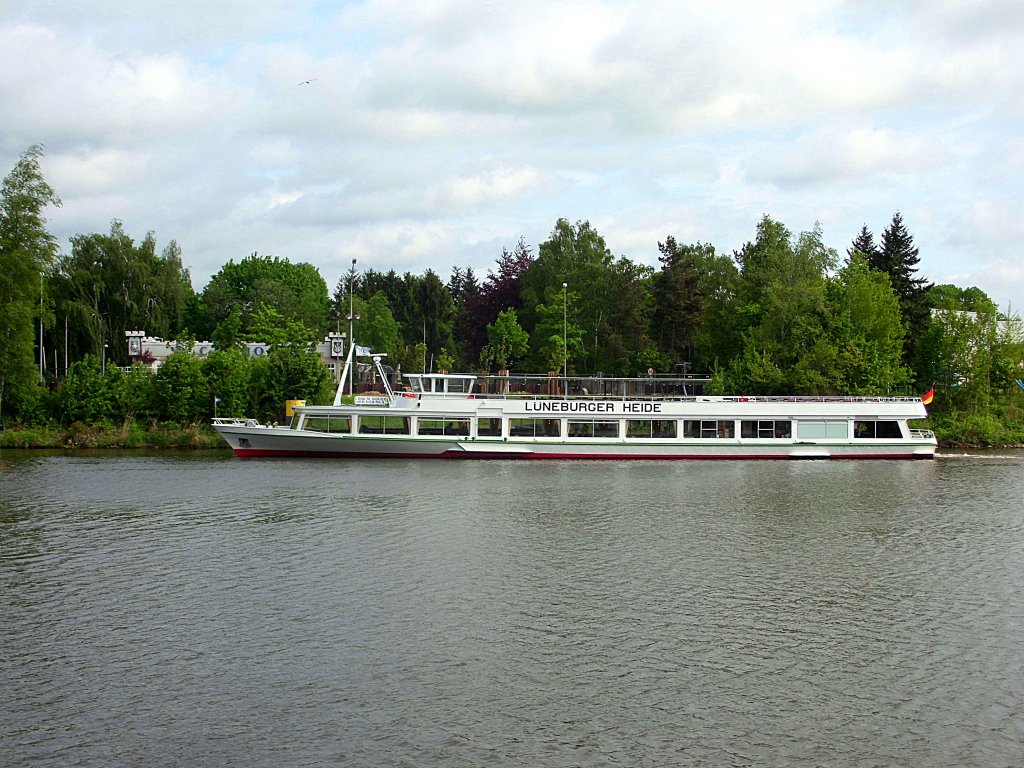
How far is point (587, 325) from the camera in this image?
97375mm

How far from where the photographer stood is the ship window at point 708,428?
5722cm

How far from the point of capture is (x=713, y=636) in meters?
20.5

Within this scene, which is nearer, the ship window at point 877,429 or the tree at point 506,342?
the ship window at point 877,429

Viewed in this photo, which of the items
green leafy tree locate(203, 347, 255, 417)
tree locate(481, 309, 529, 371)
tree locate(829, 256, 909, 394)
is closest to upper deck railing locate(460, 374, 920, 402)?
tree locate(829, 256, 909, 394)

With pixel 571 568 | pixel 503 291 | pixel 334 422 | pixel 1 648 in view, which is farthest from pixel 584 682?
pixel 503 291

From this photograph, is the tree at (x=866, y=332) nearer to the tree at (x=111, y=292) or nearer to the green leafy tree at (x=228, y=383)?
the green leafy tree at (x=228, y=383)

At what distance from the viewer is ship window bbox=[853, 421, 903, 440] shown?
57531 millimetres

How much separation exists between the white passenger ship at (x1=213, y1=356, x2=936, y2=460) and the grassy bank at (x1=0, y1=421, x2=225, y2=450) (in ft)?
24.0

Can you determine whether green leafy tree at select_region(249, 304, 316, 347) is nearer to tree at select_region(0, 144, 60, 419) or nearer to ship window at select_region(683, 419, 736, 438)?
tree at select_region(0, 144, 60, 419)

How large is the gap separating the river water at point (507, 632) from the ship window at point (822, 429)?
59.5ft

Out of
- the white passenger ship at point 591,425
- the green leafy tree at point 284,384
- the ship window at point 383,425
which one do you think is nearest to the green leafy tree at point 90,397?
the green leafy tree at point 284,384

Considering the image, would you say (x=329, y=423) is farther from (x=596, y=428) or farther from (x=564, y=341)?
(x=564, y=341)

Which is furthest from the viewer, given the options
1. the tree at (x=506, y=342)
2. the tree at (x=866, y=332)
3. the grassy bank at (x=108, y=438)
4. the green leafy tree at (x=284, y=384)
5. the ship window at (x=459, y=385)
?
the tree at (x=506, y=342)

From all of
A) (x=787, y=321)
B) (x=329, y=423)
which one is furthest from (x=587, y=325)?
(x=329, y=423)
